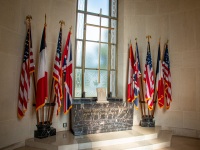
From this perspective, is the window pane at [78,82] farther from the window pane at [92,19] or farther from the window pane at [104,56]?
the window pane at [92,19]

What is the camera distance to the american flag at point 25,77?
11.3ft

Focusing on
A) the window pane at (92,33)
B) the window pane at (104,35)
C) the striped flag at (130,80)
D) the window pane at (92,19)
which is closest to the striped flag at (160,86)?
the striped flag at (130,80)

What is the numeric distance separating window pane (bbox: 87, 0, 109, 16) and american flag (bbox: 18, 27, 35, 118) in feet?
7.96

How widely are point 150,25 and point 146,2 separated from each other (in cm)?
80

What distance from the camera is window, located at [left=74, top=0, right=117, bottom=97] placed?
483 centimetres

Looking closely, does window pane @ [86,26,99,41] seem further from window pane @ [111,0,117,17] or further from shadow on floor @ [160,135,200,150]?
shadow on floor @ [160,135,200,150]

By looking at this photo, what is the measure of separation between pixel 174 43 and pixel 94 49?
2.49 meters

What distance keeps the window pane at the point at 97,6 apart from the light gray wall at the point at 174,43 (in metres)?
0.46

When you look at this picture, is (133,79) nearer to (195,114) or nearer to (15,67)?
(195,114)

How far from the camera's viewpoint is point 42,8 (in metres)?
4.08

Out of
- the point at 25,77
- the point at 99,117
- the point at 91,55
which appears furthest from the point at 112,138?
the point at 91,55

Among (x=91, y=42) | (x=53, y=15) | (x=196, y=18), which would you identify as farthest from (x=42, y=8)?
(x=196, y=18)

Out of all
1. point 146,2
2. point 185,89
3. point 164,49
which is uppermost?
point 146,2

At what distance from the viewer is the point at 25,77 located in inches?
136
